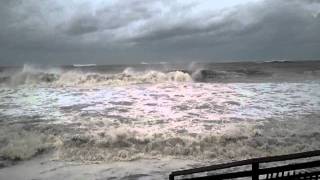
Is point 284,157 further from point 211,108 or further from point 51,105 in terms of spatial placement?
point 51,105

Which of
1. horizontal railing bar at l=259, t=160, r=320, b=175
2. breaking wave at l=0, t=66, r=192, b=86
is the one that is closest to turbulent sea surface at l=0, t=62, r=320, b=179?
horizontal railing bar at l=259, t=160, r=320, b=175

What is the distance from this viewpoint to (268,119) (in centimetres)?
1673

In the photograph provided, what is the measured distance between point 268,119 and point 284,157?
472 inches

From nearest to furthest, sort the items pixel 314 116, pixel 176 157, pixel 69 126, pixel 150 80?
pixel 176 157, pixel 69 126, pixel 314 116, pixel 150 80

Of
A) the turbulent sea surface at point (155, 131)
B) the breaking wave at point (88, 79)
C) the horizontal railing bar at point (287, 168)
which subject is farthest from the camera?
the breaking wave at point (88, 79)

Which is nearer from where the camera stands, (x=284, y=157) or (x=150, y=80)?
(x=284, y=157)

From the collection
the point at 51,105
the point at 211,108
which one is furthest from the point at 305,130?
the point at 51,105

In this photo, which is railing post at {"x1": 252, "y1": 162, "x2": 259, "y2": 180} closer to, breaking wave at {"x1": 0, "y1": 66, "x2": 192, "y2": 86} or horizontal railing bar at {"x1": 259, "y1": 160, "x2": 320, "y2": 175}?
horizontal railing bar at {"x1": 259, "y1": 160, "x2": 320, "y2": 175}

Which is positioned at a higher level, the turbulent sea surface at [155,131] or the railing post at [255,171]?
the railing post at [255,171]

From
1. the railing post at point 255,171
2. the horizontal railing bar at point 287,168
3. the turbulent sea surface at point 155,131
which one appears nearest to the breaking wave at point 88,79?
the turbulent sea surface at point 155,131

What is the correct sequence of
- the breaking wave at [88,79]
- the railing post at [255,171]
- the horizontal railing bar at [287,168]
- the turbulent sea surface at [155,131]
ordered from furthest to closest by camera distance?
the breaking wave at [88,79] < the turbulent sea surface at [155,131] < the horizontal railing bar at [287,168] < the railing post at [255,171]

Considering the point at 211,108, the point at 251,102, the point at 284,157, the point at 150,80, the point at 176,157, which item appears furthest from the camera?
the point at 150,80

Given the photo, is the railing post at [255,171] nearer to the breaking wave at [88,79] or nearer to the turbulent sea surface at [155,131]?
the turbulent sea surface at [155,131]

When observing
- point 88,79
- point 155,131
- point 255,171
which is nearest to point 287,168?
point 255,171
